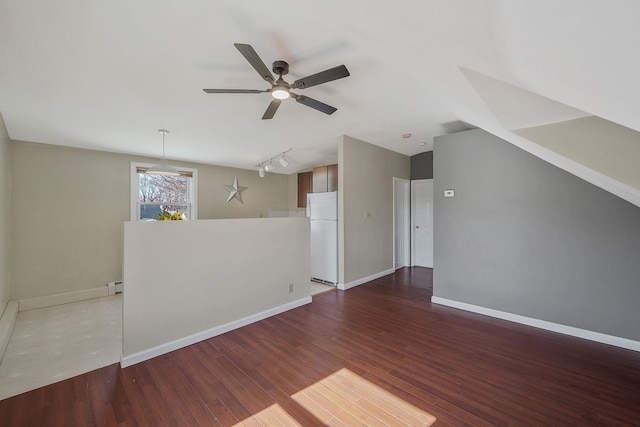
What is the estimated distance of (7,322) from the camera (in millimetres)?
3094

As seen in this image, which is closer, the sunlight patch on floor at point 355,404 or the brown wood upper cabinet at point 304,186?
the sunlight patch on floor at point 355,404

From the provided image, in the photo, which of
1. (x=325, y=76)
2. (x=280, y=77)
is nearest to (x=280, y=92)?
(x=280, y=77)

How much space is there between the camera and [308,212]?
5328mm

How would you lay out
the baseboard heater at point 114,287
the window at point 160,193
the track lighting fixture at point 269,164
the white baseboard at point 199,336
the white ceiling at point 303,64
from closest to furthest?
the white ceiling at point 303,64 → the white baseboard at point 199,336 → the baseboard heater at point 114,287 → the window at point 160,193 → the track lighting fixture at point 269,164

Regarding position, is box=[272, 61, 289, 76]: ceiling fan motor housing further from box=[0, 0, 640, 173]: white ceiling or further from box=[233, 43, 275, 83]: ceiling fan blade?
box=[233, 43, 275, 83]: ceiling fan blade

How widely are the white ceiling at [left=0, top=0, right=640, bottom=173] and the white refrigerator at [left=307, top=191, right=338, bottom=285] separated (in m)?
1.35

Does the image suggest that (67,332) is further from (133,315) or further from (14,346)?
(133,315)

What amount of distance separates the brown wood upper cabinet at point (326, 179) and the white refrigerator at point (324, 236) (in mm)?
385

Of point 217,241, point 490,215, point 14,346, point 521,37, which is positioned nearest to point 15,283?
point 14,346

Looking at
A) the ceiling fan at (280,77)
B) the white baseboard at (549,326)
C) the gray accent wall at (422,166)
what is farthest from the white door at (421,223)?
the ceiling fan at (280,77)

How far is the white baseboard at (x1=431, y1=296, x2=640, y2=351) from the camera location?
8.80 ft

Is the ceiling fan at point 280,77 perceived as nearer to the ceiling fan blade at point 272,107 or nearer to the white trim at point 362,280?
the ceiling fan blade at point 272,107

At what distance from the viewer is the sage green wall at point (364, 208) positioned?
15.0 ft

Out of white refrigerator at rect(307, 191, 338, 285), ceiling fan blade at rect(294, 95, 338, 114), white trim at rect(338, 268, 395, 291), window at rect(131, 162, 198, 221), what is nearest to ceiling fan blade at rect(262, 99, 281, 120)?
ceiling fan blade at rect(294, 95, 338, 114)
